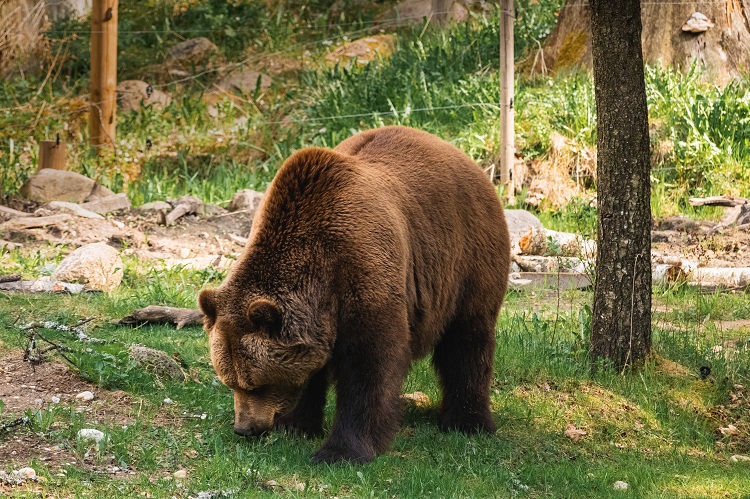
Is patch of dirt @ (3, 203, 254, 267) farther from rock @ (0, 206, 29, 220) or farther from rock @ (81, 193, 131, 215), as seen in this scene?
rock @ (0, 206, 29, 220)

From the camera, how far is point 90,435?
500cm

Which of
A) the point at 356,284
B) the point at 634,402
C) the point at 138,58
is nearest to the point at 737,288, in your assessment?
the point at 634,402

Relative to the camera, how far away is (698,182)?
38.1 ft

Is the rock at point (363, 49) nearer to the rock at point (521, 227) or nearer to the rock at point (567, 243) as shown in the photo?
the rock at point (521, 227)

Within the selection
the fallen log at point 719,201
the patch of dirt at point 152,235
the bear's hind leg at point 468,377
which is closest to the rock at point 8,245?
the patch of dirt at point 152,235

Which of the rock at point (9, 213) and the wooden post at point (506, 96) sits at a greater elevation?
the wooden post at point (506, 96)

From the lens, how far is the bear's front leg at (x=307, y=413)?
18.4 ft

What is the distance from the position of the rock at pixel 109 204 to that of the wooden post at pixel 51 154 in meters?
1.18

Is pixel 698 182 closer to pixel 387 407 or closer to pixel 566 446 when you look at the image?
pixel 566 446

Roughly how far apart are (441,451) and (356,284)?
119cm

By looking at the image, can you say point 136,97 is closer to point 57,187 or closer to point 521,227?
point 57,187

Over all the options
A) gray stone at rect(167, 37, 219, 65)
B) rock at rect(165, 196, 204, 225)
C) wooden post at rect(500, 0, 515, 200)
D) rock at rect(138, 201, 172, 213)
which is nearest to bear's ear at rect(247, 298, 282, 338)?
rock at rect(165, 196, 204, 225)

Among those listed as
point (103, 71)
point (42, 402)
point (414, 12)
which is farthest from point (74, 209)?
point (414, 12)

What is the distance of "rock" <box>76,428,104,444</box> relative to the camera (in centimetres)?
496
